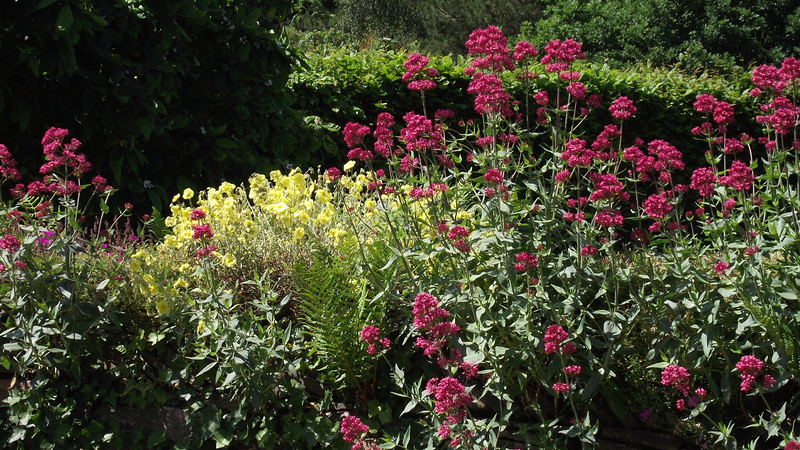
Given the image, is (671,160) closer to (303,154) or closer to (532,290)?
(532,290)

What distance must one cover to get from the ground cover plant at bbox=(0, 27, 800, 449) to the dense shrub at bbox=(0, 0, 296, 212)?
144 cm

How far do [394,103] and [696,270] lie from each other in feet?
13.5

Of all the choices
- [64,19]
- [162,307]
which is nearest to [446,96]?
[64,19]

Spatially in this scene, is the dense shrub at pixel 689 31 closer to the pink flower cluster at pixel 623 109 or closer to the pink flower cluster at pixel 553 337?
the pink flower cluster at pixel 623 109

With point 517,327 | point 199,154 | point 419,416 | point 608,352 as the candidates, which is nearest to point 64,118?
point 199,154

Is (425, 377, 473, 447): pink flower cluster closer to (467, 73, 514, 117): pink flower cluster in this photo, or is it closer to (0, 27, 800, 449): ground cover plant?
(0, 27, 800, 449): ground cover plant

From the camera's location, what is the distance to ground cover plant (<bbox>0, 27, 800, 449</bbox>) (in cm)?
283

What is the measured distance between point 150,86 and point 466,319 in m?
2.73

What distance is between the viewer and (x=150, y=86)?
4.66 metres

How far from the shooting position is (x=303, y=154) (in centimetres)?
562

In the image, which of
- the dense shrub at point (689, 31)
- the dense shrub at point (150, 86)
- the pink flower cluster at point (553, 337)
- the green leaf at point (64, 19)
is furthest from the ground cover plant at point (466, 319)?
the dense shrub at point (689, 31)

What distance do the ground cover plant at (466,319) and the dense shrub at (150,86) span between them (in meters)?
1.44

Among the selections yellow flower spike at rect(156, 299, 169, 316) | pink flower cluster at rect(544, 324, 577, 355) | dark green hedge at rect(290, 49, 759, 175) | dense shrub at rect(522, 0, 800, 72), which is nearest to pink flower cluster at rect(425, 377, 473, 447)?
pink flower cluster at rect(544, 324, 577, 355)

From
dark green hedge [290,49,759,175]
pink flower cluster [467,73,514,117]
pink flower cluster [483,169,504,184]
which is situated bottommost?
dark green hedge [290,49,759,175]
